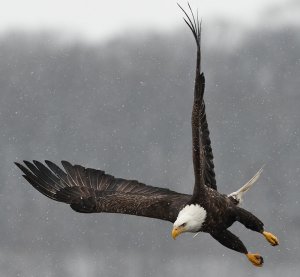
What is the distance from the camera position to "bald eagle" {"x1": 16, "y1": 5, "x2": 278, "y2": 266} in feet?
38.8

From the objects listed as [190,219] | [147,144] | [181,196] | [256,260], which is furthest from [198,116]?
[147,144]

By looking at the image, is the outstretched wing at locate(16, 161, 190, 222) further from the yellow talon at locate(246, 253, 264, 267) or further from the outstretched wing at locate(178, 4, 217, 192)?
the yellow talon at locate(246, 253, 264, 267)

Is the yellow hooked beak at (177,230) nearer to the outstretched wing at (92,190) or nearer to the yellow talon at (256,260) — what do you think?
the outstretched wing at (92,190)

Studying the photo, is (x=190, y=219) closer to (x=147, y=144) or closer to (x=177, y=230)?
(x=177, y=230)

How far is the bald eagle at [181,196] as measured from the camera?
11836 mm

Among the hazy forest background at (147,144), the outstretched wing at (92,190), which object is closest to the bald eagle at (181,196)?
the outstretched wing at (92,190)

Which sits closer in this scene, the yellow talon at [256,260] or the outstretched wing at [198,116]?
the outstretched wing at [198,116]

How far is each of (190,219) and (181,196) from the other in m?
1.17

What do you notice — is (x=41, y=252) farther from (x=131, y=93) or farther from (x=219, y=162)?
(x=131, y=93)

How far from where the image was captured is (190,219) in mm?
12055

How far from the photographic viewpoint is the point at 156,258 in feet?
462

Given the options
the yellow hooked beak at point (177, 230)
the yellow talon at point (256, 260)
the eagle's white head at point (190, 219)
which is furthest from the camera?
the yellow talon at point (256, 260)

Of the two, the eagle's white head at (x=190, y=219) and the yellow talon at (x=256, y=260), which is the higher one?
the eagle's white head at (x=190, y=219)

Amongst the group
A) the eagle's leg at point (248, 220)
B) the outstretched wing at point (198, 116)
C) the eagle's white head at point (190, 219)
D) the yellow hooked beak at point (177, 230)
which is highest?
the outstretched wing at point (198, 116)
